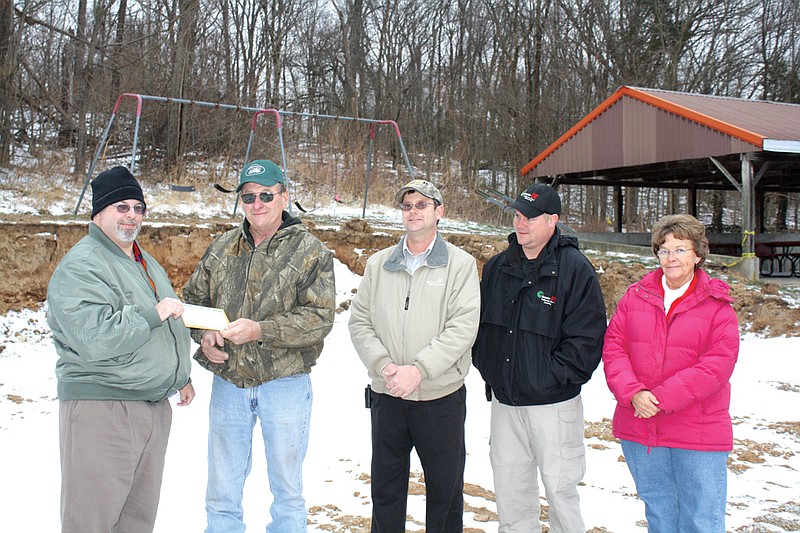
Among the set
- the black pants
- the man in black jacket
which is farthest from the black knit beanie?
the man in black jacket

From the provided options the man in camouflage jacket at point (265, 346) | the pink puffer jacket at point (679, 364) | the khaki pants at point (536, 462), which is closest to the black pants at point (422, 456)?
the khaki pants at point (536, 462)

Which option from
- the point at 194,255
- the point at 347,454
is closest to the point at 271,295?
the point at 347,454

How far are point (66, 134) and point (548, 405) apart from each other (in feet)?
62.6

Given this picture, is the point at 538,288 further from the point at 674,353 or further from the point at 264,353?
the point at 264,353

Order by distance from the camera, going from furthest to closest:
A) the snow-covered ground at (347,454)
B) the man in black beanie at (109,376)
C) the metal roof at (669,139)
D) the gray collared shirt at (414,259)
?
the metal roof at (669,139), the snow-covered ground at (347,454), the gray collared shirt at (414,259), the man in black beanie at (109,376)

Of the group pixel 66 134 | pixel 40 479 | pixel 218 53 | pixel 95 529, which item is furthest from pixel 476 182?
pixel 95 529

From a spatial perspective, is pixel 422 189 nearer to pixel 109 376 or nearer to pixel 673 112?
pixel 109 376

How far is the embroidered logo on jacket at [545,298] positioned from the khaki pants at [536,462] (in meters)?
0.48

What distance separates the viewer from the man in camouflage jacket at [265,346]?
3.14m

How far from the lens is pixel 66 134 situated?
18.9 m

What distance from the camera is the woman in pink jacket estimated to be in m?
2.96

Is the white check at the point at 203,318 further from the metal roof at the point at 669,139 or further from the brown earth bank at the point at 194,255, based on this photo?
A: the metal roof at the point at 669,139

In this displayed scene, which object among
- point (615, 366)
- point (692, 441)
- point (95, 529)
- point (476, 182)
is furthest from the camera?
point (476, 182)

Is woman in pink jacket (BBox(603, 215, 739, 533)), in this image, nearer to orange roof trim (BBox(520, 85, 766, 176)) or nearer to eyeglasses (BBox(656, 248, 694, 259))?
eyeglasses (BBox(656, 248, 694, 259))
